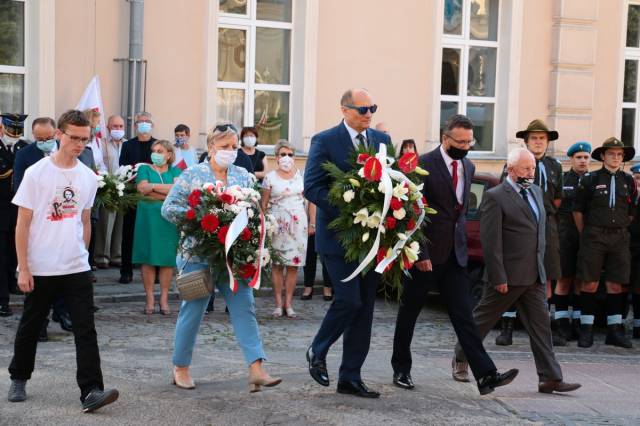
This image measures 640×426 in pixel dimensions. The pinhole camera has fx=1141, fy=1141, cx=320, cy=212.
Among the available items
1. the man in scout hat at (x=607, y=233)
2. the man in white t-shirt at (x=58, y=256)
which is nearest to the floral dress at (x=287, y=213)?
the man in scout hat at (x=607, y=233)

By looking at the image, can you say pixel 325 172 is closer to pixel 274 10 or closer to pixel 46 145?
pixel 46 145

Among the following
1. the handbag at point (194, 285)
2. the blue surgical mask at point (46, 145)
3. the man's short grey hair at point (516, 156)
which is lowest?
the handbag at point (194, 285)

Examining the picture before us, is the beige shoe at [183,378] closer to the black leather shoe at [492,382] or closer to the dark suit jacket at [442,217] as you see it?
the dark suit jacket at [442,217]

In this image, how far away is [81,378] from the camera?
709 cm

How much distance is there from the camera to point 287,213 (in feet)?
39.0

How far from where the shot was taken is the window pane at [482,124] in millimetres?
18047

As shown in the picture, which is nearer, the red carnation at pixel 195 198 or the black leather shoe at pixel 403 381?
the red carnation at pixel 195 198

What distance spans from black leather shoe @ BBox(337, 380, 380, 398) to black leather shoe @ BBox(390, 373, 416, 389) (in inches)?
15.8

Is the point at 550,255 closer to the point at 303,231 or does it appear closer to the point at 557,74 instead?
the point at 303,231

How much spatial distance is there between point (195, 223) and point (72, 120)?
1.06 metres

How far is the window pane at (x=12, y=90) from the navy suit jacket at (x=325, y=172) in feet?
25.5

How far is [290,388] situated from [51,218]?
2.00 metres

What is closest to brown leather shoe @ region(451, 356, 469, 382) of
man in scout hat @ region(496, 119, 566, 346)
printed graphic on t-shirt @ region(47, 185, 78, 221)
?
man in scout hat @ region(496, 119, 566, 346)

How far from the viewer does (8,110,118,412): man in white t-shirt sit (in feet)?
23.2
